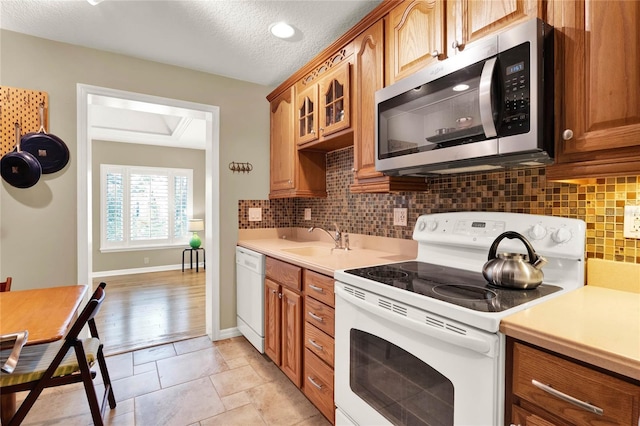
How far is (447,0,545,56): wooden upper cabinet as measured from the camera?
3.67ft

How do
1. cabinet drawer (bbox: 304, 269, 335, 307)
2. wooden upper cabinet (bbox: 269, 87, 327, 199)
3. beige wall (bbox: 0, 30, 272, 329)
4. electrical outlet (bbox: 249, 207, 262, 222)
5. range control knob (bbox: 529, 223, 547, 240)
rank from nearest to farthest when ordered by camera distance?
range control knob (bbox: 529, 223, 547, 240)
cabinet drawer (bbox: 304, 269, 335, 307)
beige wall (bbox: 0, 30, 272, 329)
wooden upper cabinet (bbox: 269, 87, 327, 199)
electrical outlet (bbox: 249, 207, 262, 222)

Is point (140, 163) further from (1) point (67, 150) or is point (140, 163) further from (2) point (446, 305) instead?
(2) point (446, 305)

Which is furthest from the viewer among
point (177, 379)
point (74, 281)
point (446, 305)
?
point (74, 281)

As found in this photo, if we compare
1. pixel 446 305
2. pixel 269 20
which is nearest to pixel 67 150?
pixel 269 20

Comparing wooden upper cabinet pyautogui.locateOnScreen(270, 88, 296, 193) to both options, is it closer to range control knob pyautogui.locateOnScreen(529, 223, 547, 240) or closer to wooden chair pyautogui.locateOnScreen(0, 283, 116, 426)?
wooden chair pyautogui.locateOnScreen(0, 283, 116, 426)

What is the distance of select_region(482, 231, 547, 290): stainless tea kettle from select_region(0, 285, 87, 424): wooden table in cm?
158

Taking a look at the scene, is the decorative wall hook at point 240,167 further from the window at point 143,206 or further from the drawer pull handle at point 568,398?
the window at point 143,206

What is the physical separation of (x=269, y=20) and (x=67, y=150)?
171cm

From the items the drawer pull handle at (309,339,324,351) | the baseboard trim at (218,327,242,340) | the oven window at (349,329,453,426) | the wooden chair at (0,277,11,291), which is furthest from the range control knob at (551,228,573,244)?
the wooden chair at (0,277,11,291)

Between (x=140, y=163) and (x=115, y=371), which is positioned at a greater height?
(x=140, y=163)

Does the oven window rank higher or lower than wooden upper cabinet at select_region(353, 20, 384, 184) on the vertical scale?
lower

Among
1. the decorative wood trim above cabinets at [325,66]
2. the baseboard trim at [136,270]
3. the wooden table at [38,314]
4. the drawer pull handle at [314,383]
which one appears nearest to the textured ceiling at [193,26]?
the decorative wood trim above cabinets at [325,66]

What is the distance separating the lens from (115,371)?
2.29m

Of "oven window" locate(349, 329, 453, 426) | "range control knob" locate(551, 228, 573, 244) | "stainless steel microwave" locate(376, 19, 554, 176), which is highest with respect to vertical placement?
"stainless steel microwave" locate(376, 19, 554, 176)
